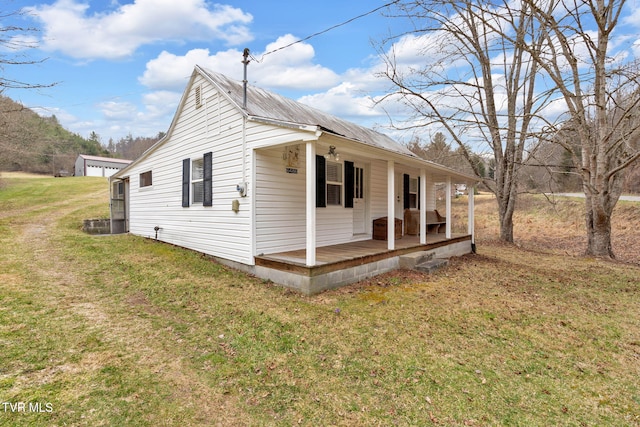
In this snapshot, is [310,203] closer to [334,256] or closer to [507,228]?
[334,256]

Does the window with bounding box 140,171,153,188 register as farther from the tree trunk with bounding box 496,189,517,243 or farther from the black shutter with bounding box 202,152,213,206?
the tree trunk with bounding box 496,189,517,243

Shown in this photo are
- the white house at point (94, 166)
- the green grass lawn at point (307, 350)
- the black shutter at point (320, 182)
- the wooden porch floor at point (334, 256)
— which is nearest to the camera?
the green grass lawn at point (307, 350)

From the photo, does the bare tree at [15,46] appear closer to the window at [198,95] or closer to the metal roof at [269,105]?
the window at [198,95]

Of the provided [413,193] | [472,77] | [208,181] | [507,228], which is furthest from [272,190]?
[507,228]

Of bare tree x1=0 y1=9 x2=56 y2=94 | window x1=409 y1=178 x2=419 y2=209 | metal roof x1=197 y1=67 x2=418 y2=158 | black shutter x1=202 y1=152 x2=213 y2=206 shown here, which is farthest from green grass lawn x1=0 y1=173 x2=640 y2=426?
window x1=409 y1=178 x2=419 y2=209

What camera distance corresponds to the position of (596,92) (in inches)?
336

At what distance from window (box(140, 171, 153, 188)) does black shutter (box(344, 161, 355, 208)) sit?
6322 millimetres

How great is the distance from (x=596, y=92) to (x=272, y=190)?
9.03 metres

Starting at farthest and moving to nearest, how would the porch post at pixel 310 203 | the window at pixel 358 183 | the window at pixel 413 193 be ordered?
1. the window at pixel 413 193
2. the window at pixel 358 183
3. the porch post at pixel 310 203

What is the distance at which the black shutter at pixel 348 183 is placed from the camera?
828 cm

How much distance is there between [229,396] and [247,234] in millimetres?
3888

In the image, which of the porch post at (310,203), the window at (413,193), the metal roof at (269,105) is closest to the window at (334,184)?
the metal roof at (269,105)

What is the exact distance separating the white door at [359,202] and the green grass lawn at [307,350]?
2905mm

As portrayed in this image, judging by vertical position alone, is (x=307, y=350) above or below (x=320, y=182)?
below
